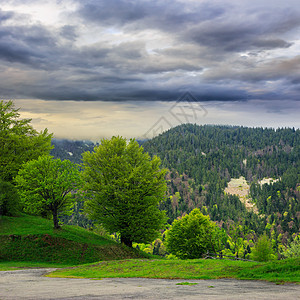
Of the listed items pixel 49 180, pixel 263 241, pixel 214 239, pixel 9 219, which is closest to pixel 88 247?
pixel 49 180

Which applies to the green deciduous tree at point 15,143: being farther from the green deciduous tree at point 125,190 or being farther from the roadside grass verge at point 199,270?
the roadside grass verge at point 199,270

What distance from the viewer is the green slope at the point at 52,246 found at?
3319cm

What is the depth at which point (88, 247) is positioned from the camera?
36406 mm

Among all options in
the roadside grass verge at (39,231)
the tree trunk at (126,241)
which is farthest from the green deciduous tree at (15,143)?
the tree trunk at (126,241)

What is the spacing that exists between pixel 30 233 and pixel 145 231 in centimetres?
1548

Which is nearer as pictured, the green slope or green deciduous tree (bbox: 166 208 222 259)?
the green slope

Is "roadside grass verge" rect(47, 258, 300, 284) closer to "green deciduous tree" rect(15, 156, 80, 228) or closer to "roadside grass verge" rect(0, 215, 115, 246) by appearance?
"roadside grass verge" rect(0, 215, 115, 246)

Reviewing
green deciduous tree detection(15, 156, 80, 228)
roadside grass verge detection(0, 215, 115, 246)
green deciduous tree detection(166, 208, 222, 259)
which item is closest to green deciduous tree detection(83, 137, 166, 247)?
green deciduous tree detection(15, 156, 80, 228)

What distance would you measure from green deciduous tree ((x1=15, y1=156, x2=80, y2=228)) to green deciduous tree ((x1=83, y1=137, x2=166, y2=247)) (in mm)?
2700

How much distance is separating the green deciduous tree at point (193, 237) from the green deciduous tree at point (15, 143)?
3084 cm

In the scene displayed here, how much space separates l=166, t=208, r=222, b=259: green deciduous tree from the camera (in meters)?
46.4

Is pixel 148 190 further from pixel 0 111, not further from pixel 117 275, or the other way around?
pixel 0 111

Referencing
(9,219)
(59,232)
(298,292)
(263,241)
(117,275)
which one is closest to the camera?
(298,292)

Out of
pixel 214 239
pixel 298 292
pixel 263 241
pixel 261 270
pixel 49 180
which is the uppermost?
pixel 49 180
